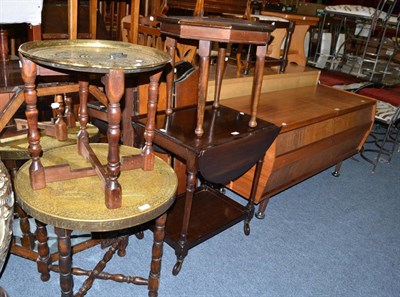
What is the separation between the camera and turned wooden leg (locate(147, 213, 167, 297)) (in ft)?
4.70

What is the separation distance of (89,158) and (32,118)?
0.88ft

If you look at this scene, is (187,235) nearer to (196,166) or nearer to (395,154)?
(196,166)

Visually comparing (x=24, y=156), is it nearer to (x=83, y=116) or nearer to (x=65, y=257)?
(x=83, y=116)

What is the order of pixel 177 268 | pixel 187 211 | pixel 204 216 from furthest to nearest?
pixel 204 216, pixel 177 268, pixel 187 211

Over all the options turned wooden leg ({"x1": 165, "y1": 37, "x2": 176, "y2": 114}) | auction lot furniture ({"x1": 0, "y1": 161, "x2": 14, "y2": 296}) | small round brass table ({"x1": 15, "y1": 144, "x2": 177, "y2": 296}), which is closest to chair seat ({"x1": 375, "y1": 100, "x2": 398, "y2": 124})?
turned wooden leg ({"x1": 165, "y1": 37, "x2": 176, "y2": 114})

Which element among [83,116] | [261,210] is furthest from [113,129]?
[261,210]

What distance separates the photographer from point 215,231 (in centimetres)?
193

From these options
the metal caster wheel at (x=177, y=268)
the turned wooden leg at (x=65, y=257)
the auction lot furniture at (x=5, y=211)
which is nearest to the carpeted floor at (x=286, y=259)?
the metal caster wheel at (x=177, y=268)

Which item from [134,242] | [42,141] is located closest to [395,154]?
[134,242]

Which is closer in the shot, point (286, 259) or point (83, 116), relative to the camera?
point (83, 116)

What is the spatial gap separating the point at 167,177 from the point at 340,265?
1226mm

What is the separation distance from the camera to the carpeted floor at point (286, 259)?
1.75 meters

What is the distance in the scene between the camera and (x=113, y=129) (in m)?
1.10

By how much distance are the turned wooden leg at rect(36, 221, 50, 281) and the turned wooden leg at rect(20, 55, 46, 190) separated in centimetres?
39
